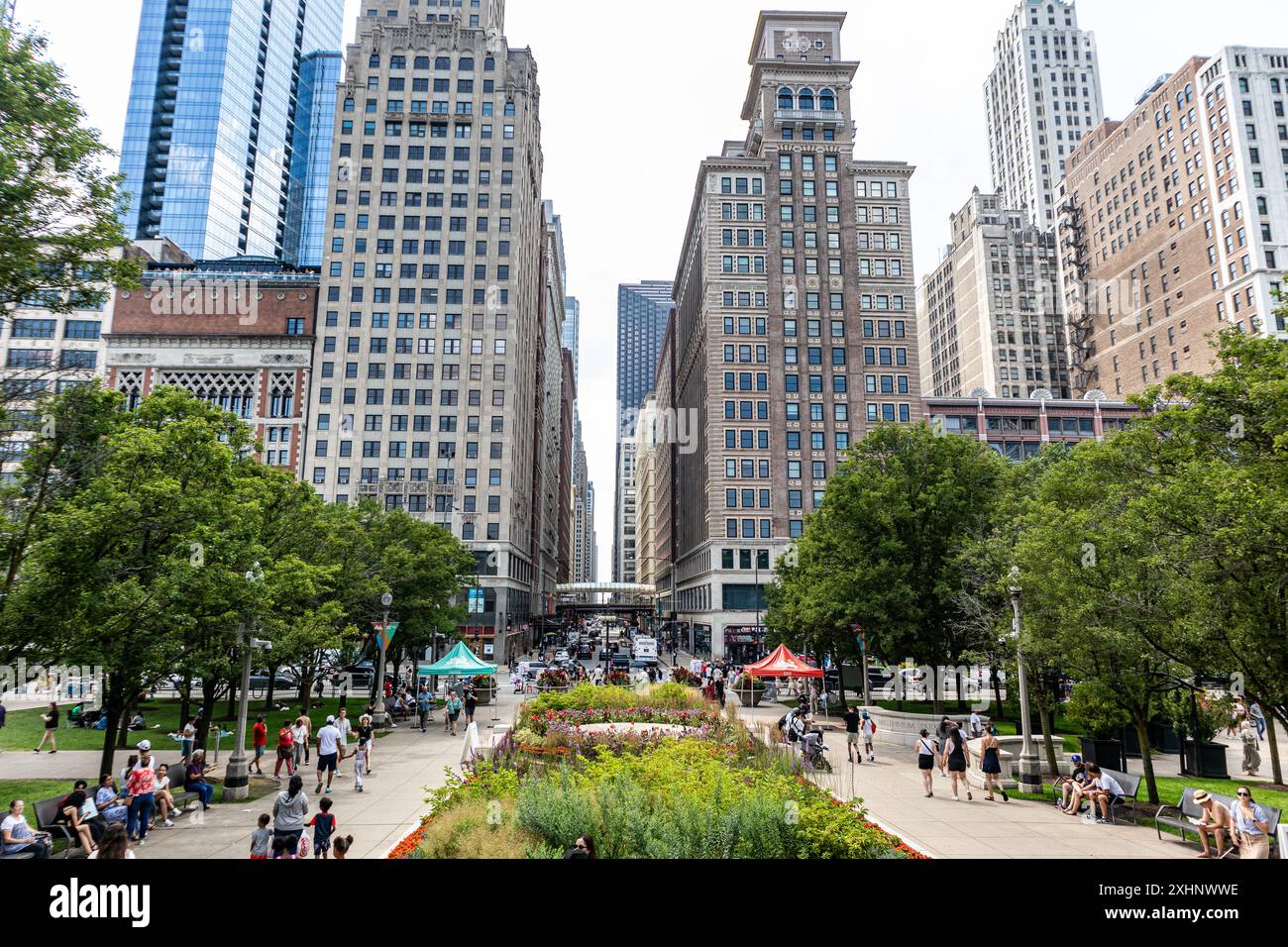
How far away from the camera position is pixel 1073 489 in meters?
22.6

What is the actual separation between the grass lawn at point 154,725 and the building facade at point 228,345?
1798 inches

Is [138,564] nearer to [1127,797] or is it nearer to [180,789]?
[180,789]

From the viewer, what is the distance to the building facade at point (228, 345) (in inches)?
3046

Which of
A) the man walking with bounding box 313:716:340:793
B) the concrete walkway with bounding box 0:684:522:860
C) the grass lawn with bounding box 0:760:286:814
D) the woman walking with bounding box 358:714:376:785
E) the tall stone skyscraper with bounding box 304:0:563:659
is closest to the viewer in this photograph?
the concrete walkway with bounding box 0:684:522:860

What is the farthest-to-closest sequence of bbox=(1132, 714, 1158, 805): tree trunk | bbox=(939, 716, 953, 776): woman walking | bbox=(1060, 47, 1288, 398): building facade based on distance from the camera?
1. bbox=(1060, 47, 1288, 398): building facade
2. bbox=(939, 716, 953, 776): woman walking
3. bbox=(1132, 714, 1158, 805): tree trunk

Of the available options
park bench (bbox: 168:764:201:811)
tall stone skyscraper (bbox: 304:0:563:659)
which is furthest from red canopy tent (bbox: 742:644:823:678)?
tall stone skyscraper (bbox: 304:0:563:659)

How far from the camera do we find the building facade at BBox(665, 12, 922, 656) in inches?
2923

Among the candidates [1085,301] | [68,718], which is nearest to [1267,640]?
[68,718]

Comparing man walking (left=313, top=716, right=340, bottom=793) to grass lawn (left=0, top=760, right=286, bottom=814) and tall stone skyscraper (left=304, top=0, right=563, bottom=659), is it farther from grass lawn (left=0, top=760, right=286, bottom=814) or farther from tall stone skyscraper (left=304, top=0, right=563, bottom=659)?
tall stone skyscraper (left=304, top=0, right=563, bottom=659)

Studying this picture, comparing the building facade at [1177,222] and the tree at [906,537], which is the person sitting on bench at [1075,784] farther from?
the building facade at [1177,222]

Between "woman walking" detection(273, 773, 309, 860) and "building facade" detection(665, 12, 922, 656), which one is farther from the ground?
"building facade" detection(665, 12, 922, 656)

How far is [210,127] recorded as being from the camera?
15062 centimetres

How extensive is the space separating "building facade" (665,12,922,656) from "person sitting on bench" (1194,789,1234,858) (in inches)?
2318

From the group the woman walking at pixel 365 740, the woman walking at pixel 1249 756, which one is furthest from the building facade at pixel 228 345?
the woman walking at pixel 1249 756
